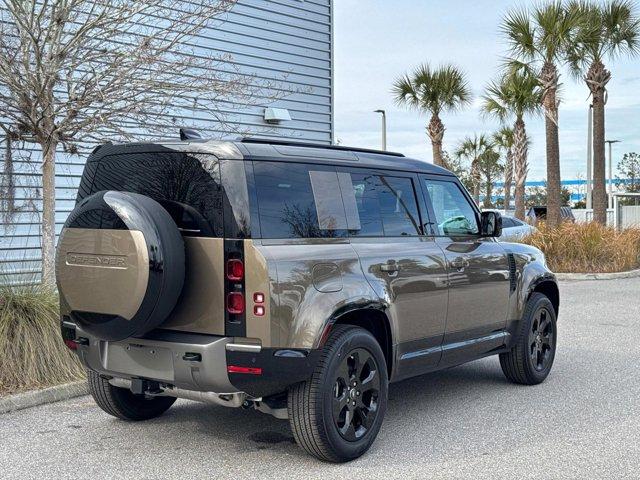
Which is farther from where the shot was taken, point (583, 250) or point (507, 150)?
point (507, 150)

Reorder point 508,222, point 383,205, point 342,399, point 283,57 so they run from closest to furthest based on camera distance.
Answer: point 342,399
point 383,205
point 283,57
point 508,222

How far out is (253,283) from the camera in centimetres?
457

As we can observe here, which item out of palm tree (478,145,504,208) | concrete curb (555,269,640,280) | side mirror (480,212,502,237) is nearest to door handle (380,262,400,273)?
side mirror (480,212,502,237)

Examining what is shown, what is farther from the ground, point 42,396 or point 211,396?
point 211,396

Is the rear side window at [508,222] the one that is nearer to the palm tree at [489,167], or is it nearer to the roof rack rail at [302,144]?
the roof rack rail at [302,144]

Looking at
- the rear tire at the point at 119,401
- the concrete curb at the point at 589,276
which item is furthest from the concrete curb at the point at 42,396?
the concrete curb at the point at 589,276

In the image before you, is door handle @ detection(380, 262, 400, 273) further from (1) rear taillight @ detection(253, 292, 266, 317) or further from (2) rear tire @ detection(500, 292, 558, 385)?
(2) rear tire @ detection(500, 292, 558, 385)

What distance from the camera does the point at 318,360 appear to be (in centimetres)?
482

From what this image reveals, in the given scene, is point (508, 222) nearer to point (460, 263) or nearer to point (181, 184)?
point (460, 263)

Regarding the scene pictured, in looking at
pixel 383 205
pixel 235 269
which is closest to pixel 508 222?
pixel 383 205

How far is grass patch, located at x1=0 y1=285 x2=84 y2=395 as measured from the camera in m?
6.58

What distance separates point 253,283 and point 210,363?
0.52 metres

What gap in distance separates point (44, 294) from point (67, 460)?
8.12ft

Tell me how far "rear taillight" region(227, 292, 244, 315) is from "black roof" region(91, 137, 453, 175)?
0.83m
